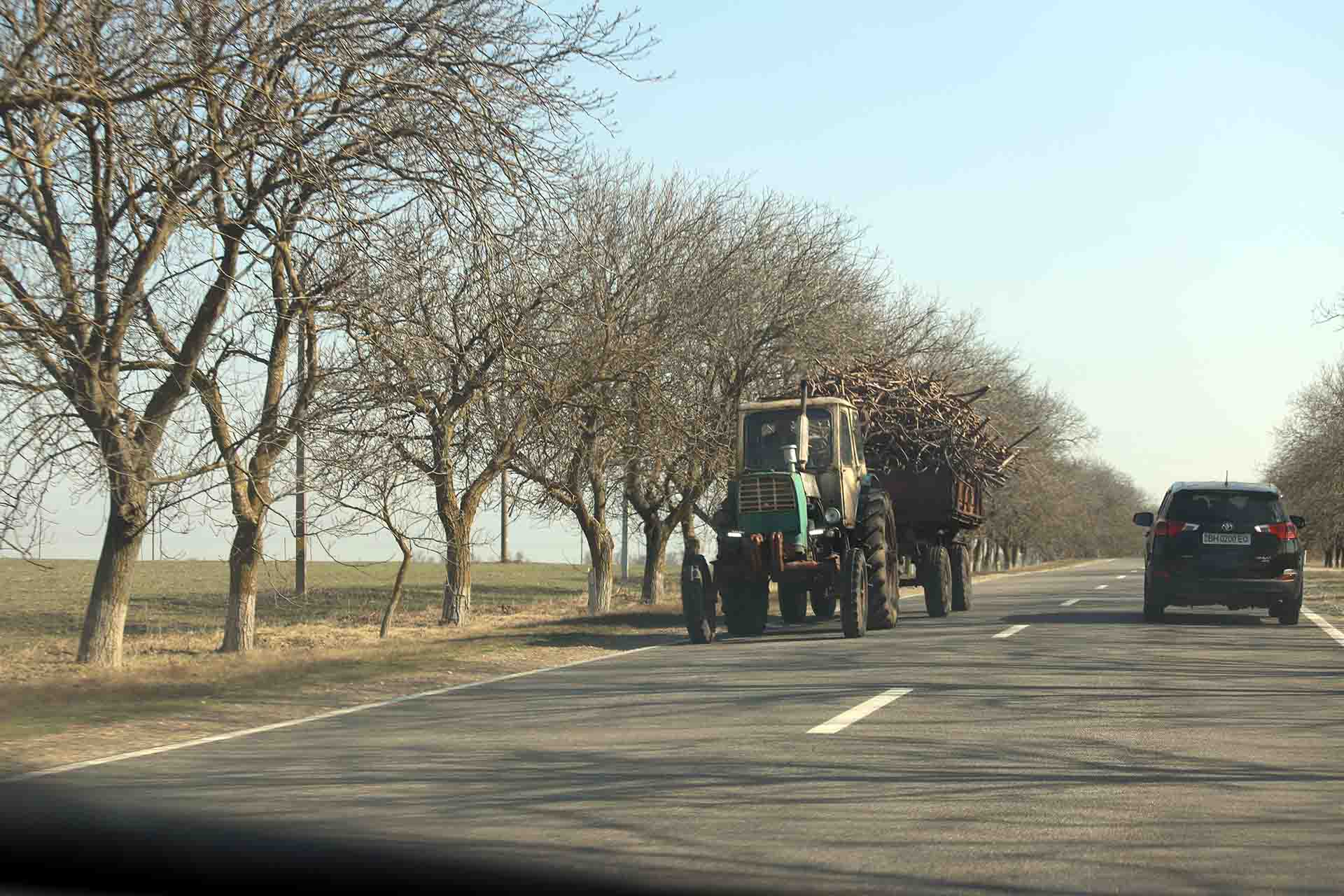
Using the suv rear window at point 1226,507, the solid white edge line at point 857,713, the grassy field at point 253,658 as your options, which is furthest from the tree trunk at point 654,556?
the solid white edge line at point 857,713

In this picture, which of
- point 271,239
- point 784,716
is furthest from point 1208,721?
point 271,239

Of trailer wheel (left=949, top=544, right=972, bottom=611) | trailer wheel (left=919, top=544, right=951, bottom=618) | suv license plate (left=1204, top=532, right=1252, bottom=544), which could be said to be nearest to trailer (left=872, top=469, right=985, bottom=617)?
trailer wheel (left=919, top=544, right=951, bottom=618)

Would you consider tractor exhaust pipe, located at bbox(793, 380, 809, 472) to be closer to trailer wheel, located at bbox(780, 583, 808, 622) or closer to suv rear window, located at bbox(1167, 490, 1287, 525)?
trailer wheel, located at bbox(780, 583, 808, 622)

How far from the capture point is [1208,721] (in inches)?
385

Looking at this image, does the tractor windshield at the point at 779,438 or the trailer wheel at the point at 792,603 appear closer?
the tractor windshield at the point at 779,438

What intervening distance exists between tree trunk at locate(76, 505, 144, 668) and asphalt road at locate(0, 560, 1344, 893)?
7.92 metres

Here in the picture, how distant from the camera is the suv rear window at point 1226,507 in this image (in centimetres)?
1884

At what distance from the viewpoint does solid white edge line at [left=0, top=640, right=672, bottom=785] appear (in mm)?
8328

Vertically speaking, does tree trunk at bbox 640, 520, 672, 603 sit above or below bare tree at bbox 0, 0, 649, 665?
below

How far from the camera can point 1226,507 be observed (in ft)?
62.4

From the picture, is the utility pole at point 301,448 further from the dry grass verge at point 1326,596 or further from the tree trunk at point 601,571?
the dry grass verge at point 1326,596

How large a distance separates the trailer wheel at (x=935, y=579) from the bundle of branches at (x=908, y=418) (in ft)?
4.23

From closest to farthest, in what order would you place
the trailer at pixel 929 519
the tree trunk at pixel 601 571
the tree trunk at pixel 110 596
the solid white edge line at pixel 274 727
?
the solid white edge line at pixel 274 727, the tree trunk at pixel 110 596, the trailer at pixel 929 519, the tree trunk at pixel 601 571

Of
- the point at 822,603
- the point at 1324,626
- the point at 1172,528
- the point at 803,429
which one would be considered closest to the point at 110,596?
the point at 803,429
